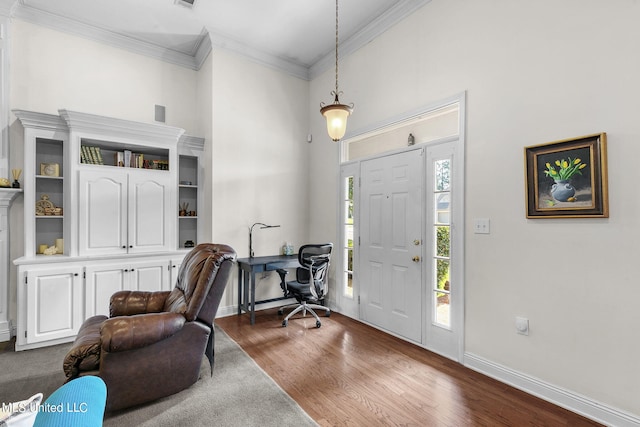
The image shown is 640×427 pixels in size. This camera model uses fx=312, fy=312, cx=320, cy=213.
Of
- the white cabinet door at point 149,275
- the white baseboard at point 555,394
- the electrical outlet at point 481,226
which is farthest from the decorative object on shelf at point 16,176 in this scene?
the white baseboard at point 555,394

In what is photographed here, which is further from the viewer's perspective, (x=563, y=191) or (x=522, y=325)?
(x=522, y=325)

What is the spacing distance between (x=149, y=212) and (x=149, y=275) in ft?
2.39

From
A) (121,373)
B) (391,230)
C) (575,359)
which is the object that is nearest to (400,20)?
(391,230)

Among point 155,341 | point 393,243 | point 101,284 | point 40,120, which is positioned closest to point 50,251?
point 101,284

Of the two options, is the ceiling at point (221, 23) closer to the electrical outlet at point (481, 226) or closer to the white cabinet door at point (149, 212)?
the white cabinet door at point (149, 212)

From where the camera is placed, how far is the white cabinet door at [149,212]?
356 cm

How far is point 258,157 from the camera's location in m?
4.38

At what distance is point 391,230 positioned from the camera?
3.49 metres

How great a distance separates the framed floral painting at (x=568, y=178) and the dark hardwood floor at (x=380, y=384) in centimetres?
135

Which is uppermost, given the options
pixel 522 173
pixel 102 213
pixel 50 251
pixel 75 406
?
pixel 522 173

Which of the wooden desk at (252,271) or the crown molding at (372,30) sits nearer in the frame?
the crown molding at (372,30)

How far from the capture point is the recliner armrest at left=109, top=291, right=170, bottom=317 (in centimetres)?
254

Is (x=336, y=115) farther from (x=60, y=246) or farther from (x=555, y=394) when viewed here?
(x=60, y=246)

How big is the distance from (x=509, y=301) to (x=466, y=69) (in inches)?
78.7
